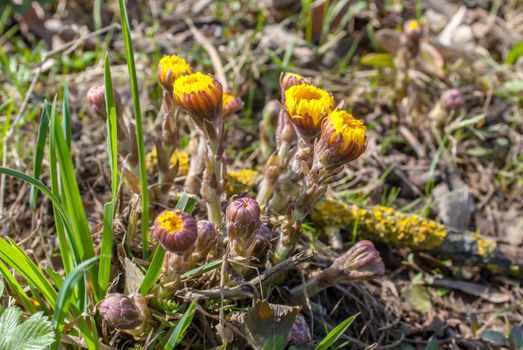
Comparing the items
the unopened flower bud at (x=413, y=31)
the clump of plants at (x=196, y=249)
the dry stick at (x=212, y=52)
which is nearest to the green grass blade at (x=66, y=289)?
the clump of plants at (x=196, y=249)

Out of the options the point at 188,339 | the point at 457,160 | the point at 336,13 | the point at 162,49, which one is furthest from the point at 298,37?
the point at 188,339

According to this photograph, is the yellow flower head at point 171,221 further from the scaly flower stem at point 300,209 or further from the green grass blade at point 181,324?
the scaly flower stem at point 300,209

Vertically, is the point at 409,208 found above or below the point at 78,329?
below

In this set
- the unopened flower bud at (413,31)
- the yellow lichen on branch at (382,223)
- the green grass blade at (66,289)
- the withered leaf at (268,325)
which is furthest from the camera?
the unopened flower bud at (413,31)

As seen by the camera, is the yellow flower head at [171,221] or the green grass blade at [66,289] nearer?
the green grass blade at [66,289]

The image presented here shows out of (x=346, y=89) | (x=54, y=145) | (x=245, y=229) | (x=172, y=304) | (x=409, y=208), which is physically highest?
(x=54, y=145)

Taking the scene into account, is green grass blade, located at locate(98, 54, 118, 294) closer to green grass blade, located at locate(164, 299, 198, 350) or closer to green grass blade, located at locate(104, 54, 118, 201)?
green grass blade, located at locate(104, 54, 118, 201)

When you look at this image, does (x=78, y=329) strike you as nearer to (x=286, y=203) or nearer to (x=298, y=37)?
(x=286, y=203)
